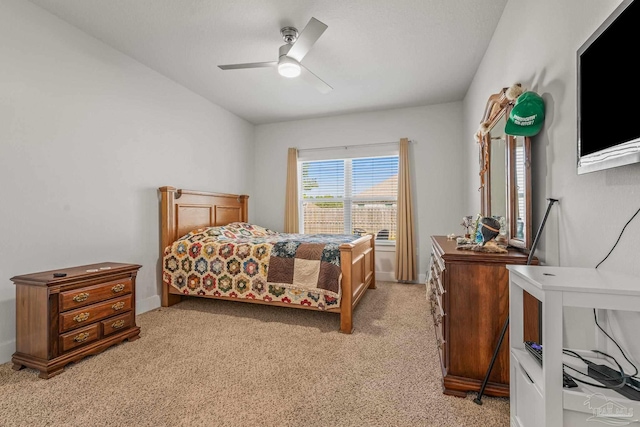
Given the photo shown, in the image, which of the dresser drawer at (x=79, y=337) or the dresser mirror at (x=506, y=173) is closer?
the dresser mirror at (x=506, y=173)

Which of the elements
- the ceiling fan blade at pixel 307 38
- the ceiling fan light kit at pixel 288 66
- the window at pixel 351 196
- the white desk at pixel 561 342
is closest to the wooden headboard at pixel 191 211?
the window at pixel 351 196

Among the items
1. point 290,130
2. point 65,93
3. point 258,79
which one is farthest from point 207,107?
point 65,93

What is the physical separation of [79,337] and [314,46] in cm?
296

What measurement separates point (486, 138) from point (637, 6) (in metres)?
1.69

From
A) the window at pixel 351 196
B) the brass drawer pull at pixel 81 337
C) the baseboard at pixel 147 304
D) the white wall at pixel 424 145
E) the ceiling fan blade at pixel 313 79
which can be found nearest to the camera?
the brass drawer pull at pixel 81 337

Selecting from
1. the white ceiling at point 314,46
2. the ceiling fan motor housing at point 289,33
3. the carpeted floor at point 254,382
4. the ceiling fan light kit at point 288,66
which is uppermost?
the white ceiling at point 314,46

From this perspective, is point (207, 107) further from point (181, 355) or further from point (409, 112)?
point (181, 355)

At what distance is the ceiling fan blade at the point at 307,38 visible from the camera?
2057 mm

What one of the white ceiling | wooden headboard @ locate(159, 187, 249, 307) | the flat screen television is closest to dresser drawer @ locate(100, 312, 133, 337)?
wooden headboard @ locate(159, 187, 249, 307)

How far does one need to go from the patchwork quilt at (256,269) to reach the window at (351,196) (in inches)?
70.9

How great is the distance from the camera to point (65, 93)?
93.9 inches

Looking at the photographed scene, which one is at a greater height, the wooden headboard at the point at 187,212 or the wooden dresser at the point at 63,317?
the wooden headboard at the point at 187,212

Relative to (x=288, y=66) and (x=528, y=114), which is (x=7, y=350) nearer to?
(x=288, y=66)

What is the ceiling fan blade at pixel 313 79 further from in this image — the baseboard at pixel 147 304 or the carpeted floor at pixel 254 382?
the baseboard at pixel 147 304
